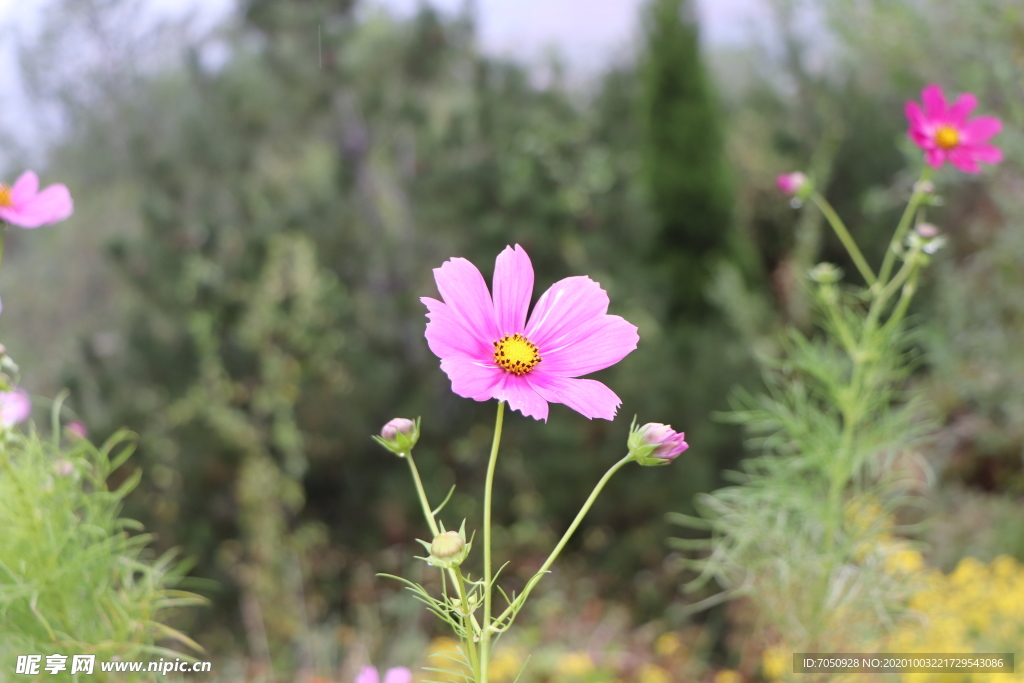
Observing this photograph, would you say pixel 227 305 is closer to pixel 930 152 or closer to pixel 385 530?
pixel 385 530

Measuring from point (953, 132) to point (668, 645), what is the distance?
5.08 feet

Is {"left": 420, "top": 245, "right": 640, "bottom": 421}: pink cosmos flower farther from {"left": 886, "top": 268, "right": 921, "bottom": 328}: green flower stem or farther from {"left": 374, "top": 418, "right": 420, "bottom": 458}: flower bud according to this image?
{"left": 886, "top": 268, "right": 921, "bottom": 328}: green flower stem

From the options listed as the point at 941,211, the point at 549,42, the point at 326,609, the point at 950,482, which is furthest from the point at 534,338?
the point at 549,42

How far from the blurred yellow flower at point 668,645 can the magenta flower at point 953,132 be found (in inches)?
59.6

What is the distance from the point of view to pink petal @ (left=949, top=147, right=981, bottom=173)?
810 millimetres

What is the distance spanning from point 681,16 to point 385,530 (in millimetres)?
2794

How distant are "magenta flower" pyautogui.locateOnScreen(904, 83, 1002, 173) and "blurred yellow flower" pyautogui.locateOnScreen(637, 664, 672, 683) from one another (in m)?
1.31

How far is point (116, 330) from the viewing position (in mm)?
2598

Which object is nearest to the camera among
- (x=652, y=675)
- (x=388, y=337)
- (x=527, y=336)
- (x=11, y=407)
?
(x=527, y=336)

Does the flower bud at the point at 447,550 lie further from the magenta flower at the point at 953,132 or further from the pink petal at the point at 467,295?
the magenta flower at the point at 953,132

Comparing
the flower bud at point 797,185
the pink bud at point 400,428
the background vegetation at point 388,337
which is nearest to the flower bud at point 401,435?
the pink bud at point 400,428

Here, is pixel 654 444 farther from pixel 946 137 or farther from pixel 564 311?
pixel 946 137

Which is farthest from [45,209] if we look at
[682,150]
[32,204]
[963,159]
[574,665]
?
[682,150]

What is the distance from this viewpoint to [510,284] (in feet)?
1.48
